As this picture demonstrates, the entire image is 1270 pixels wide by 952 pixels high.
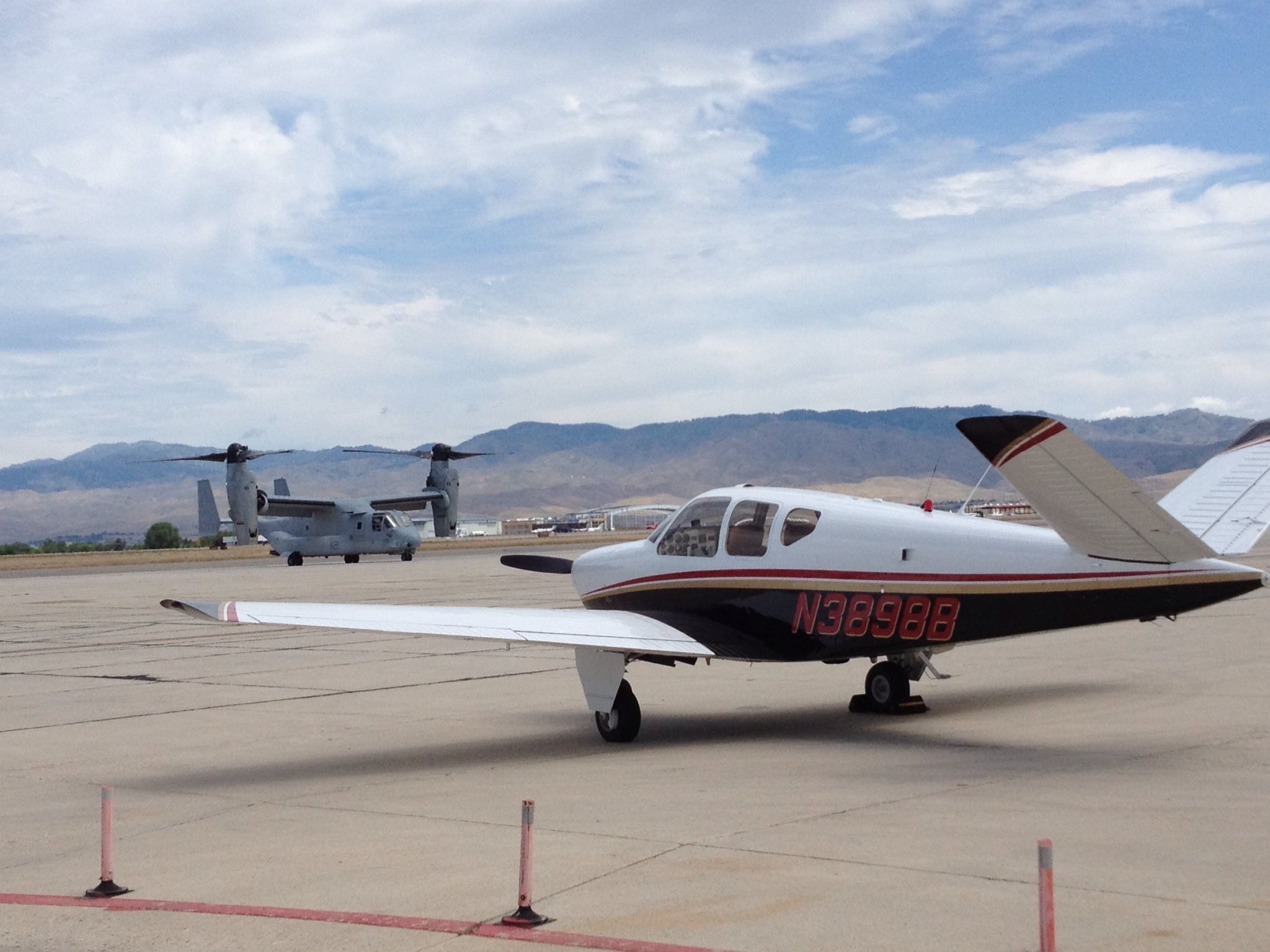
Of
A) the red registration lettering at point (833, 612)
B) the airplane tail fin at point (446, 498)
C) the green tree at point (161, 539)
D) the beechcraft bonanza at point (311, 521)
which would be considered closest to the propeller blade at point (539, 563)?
the red registration lettering at point (833, 612)

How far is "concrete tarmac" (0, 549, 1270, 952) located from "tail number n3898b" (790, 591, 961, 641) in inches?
39.7

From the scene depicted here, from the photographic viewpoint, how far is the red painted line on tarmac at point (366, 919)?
616 cm

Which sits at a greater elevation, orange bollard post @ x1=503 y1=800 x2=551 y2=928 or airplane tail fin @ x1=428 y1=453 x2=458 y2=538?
airplane tail fin @ x1=428 y1=453 x2=458 y2=538

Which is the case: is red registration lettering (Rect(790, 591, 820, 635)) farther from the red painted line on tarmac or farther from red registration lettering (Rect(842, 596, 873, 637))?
the red painted line on tarmac

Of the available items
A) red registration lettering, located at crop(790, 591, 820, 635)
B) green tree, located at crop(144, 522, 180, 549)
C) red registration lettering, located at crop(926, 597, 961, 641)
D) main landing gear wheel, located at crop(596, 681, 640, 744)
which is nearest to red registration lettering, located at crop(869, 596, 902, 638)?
red registration lettering, located at crop(926, 597, 961, 641)

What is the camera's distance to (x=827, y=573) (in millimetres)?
12320

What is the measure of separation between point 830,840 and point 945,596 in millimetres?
3994

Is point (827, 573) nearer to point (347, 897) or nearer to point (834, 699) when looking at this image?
point (834, 699)

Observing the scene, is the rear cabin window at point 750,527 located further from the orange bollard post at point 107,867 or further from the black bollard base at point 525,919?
the orange bollard post at point 107,867

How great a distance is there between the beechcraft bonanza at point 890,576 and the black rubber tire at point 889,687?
0.05 feet

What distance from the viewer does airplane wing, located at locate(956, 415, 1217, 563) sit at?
9.30 meters

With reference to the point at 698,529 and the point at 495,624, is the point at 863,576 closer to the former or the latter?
the point at 698,529

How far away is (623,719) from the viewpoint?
12.7m

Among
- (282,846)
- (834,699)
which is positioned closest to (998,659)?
(834,699)
